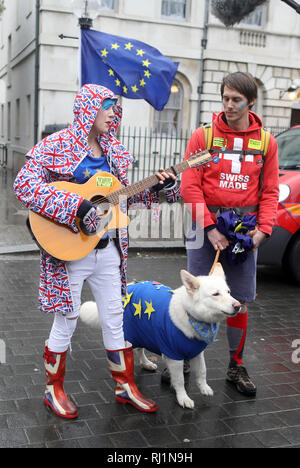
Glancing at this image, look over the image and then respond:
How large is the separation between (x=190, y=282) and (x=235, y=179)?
83 cm

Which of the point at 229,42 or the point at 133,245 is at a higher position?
the point at 229,42

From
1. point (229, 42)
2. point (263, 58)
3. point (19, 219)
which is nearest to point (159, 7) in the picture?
point (229, 42)

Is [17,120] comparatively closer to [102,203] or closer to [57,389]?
[102,203]

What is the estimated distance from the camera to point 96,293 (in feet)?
11.4

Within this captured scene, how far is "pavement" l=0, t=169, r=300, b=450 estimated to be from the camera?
3.18m

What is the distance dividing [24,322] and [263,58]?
17.0 metres

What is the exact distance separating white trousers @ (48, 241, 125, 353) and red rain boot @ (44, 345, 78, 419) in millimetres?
60

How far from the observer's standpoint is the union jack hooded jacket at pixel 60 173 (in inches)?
120

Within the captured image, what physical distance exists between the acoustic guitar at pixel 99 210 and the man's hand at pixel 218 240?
525 mm

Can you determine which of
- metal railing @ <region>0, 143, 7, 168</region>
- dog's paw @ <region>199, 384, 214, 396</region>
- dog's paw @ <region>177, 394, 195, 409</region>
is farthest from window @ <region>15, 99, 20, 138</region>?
dog's paw @ <region>177, 394, 195, 409</region>

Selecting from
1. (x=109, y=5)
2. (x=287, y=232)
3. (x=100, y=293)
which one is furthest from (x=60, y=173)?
(x=109, y=5)

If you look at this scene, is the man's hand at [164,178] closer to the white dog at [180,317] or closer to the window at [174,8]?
the white dog at [180,317]

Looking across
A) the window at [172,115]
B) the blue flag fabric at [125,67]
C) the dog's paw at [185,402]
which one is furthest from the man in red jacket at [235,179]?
the window at [172,115]

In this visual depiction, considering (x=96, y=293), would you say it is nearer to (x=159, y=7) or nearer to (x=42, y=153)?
(x=42, y=153)
